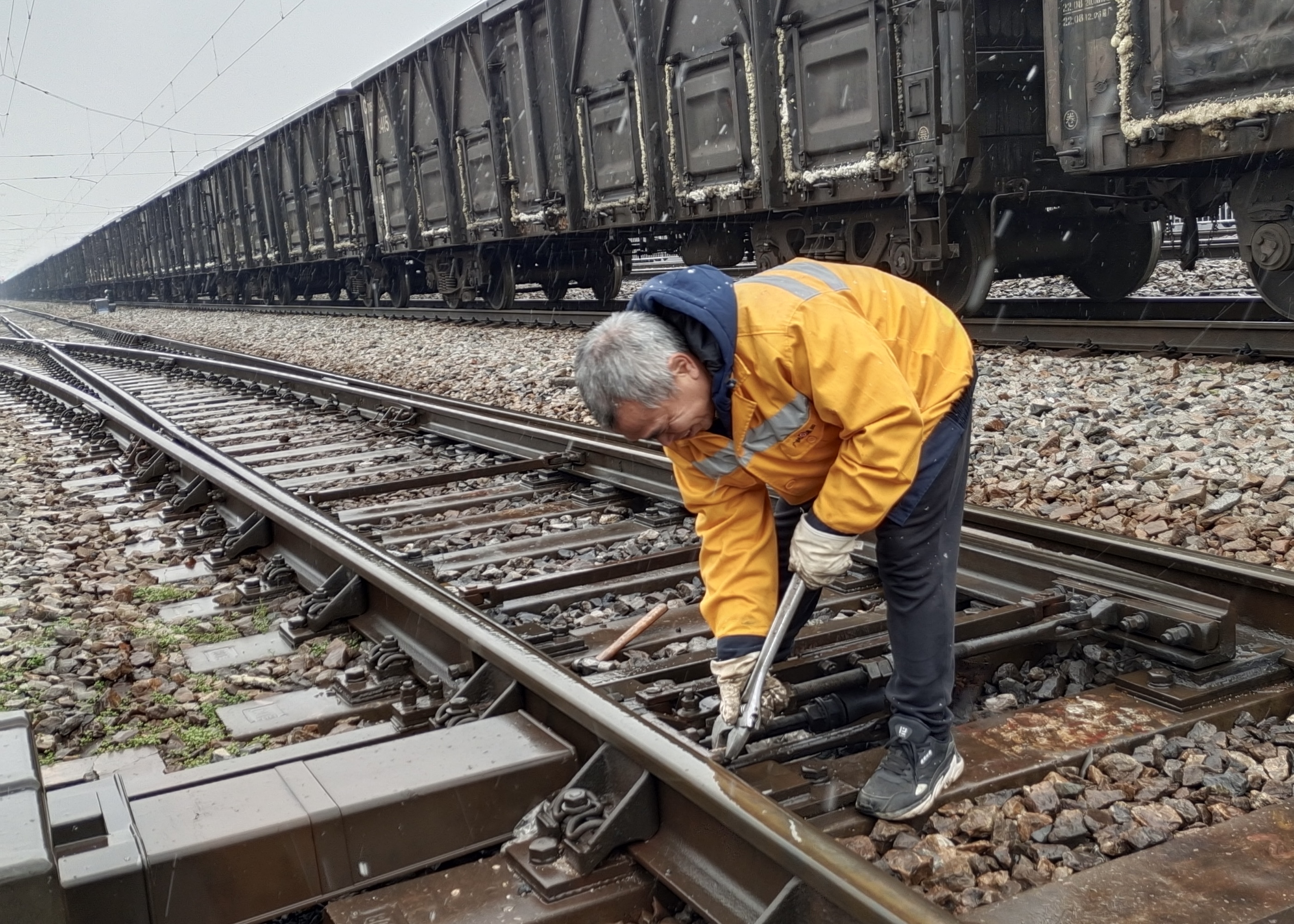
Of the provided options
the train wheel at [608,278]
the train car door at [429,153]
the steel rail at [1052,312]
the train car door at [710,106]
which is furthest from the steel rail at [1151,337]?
the train car door at [429,153]

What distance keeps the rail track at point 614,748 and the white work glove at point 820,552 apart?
41cm

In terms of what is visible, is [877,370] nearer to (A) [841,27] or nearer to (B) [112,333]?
(A) [841,27]

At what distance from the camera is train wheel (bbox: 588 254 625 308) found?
49.1ft

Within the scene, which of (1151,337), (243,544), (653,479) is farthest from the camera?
(1151,337)

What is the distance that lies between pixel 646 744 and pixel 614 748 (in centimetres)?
13

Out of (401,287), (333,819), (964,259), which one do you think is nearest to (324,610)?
(333,819)

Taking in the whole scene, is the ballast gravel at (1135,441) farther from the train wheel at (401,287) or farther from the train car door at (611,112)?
the train wheel at (401,287)

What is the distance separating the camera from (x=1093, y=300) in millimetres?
9805

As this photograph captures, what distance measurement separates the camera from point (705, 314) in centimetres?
208

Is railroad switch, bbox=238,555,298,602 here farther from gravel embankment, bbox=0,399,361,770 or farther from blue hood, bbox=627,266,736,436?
blue hood, bbox=627,266,736,436

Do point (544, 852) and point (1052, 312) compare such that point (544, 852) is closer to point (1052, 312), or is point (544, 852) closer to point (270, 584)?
point (270, 584)

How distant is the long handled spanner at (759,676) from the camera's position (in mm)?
2381

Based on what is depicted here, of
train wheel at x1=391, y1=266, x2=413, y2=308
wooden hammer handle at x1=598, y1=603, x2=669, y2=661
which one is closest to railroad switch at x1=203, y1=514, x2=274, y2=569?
wooden hammer handle at x1=598, y1=603, x2=669, y2=661

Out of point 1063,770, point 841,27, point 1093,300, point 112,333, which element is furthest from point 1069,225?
point 112,333
